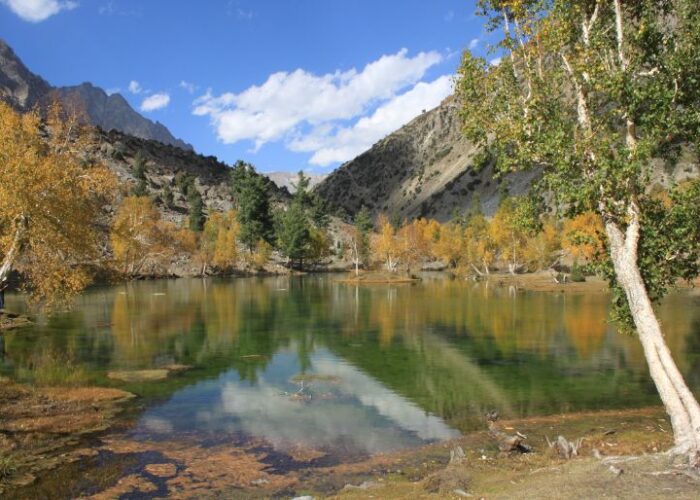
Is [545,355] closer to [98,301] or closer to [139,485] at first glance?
[139,485]

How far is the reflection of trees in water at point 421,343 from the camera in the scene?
32875mm

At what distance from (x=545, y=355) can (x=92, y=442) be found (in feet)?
104

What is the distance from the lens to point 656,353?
17766mm

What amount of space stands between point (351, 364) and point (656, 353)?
82.5 feet

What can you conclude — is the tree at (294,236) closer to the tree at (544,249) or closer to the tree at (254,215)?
the tree at (254,215)

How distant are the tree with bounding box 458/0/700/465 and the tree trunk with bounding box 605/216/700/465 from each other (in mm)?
35

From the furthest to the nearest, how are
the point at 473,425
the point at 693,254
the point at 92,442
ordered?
the point at 473,425 < the point at 92,442 < the point at 693,254

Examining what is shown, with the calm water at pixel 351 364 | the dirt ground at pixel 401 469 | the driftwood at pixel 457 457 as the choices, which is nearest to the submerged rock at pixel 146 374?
the calm water at pixel 351 364

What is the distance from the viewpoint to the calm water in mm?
27141

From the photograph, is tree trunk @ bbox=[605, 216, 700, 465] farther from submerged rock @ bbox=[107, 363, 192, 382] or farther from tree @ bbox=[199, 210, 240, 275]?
tree @ bbox=[199, 210, 240, 275]

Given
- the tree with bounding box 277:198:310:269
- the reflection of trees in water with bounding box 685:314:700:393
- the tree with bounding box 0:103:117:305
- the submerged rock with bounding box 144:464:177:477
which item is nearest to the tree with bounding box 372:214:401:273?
the tree with bounding box 277:198:310:269

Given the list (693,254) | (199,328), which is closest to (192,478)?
(693,254)

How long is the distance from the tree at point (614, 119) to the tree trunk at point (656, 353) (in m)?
0.03

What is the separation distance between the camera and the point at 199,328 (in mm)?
57875
